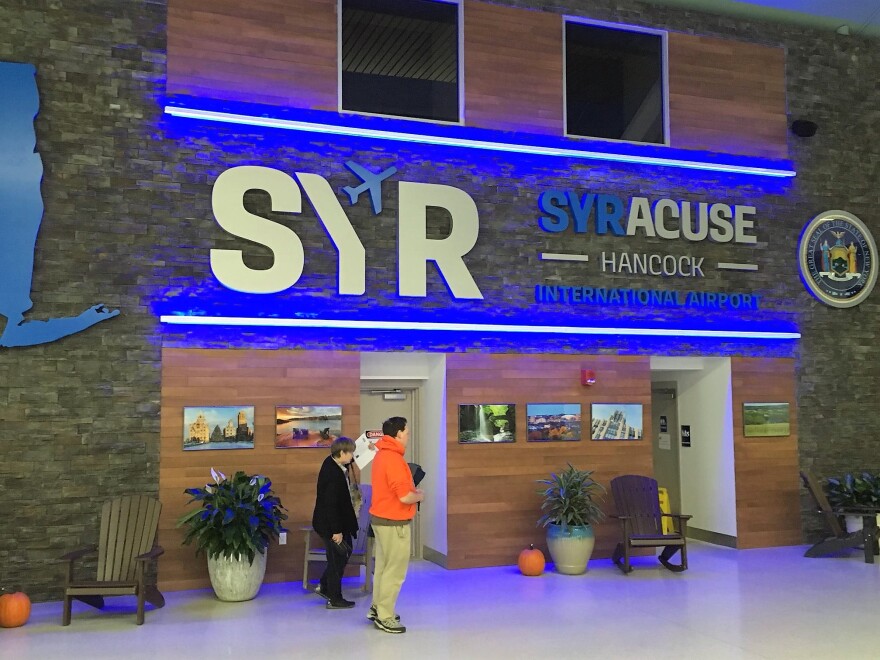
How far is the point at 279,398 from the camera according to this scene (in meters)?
8.50

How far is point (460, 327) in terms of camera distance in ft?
29.7

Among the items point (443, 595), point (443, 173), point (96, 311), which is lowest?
point (443, 595)

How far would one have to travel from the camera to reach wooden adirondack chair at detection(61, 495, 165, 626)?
6.75m

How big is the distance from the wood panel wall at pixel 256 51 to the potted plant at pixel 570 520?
470cm

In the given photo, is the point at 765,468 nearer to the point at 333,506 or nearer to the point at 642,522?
the point at 642,522

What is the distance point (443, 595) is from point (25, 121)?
5896 mm

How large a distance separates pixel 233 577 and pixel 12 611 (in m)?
1.76

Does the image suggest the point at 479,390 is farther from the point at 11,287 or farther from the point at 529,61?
the point at 11,287

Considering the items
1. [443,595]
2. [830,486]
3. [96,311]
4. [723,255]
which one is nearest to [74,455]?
[96,311]

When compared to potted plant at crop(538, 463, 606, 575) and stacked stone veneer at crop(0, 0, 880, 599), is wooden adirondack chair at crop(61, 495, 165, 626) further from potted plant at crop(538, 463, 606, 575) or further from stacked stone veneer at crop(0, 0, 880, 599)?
potted plant at crop(538, 463, 606, 575)

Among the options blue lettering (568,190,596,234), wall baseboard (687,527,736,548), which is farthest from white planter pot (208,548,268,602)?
wall baseboard (687,527,736,548)

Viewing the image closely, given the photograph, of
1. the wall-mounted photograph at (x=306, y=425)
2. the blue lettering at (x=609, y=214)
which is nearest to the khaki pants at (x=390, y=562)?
the wall-mounted photograph at (x=306, y=425)

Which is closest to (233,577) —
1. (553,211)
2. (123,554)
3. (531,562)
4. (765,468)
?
(123,554)

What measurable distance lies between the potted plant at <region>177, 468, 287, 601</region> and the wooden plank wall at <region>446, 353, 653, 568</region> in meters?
2.19
